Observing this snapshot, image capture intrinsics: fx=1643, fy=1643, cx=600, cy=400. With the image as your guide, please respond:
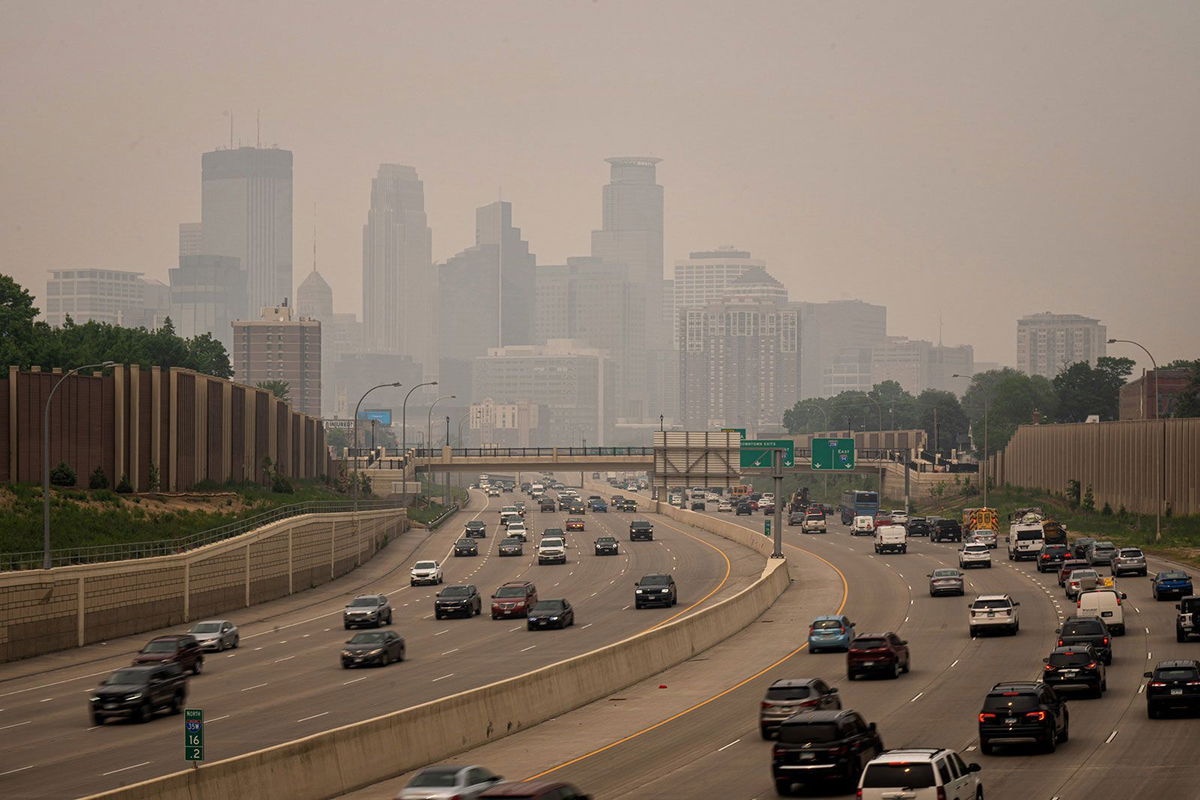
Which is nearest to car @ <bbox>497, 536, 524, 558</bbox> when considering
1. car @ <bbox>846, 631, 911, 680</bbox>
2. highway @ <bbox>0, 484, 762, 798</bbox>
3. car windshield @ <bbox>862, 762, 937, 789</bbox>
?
highway @ <bbox>0, 484, 762, 798</bbox>

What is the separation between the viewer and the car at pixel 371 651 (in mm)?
53406

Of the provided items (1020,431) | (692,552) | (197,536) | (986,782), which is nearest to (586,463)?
(1020,431)

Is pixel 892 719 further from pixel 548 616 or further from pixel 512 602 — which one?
pixel 512 602

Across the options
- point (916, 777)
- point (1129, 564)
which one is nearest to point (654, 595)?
point (1129, 564)

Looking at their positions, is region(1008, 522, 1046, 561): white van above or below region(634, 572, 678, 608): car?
above

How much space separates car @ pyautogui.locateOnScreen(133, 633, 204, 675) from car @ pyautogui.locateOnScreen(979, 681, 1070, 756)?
27269 mm

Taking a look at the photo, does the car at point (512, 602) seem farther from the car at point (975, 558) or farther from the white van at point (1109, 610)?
the car at point (975, 558)

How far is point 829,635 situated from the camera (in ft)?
180

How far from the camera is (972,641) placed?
56.2m

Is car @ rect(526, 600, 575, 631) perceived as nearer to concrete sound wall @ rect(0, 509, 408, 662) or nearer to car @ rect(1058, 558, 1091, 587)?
concrete sound wall @ rect(0, 509, 408, 662)

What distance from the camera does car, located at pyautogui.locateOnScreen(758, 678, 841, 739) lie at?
36.4 meters

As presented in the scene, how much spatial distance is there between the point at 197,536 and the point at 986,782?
5240 cm

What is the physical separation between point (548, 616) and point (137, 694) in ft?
80.6

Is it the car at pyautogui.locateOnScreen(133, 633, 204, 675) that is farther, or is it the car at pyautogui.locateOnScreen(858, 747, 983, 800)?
the car at pyautogui.locateOnScreen(133, 633, 204, 675)
